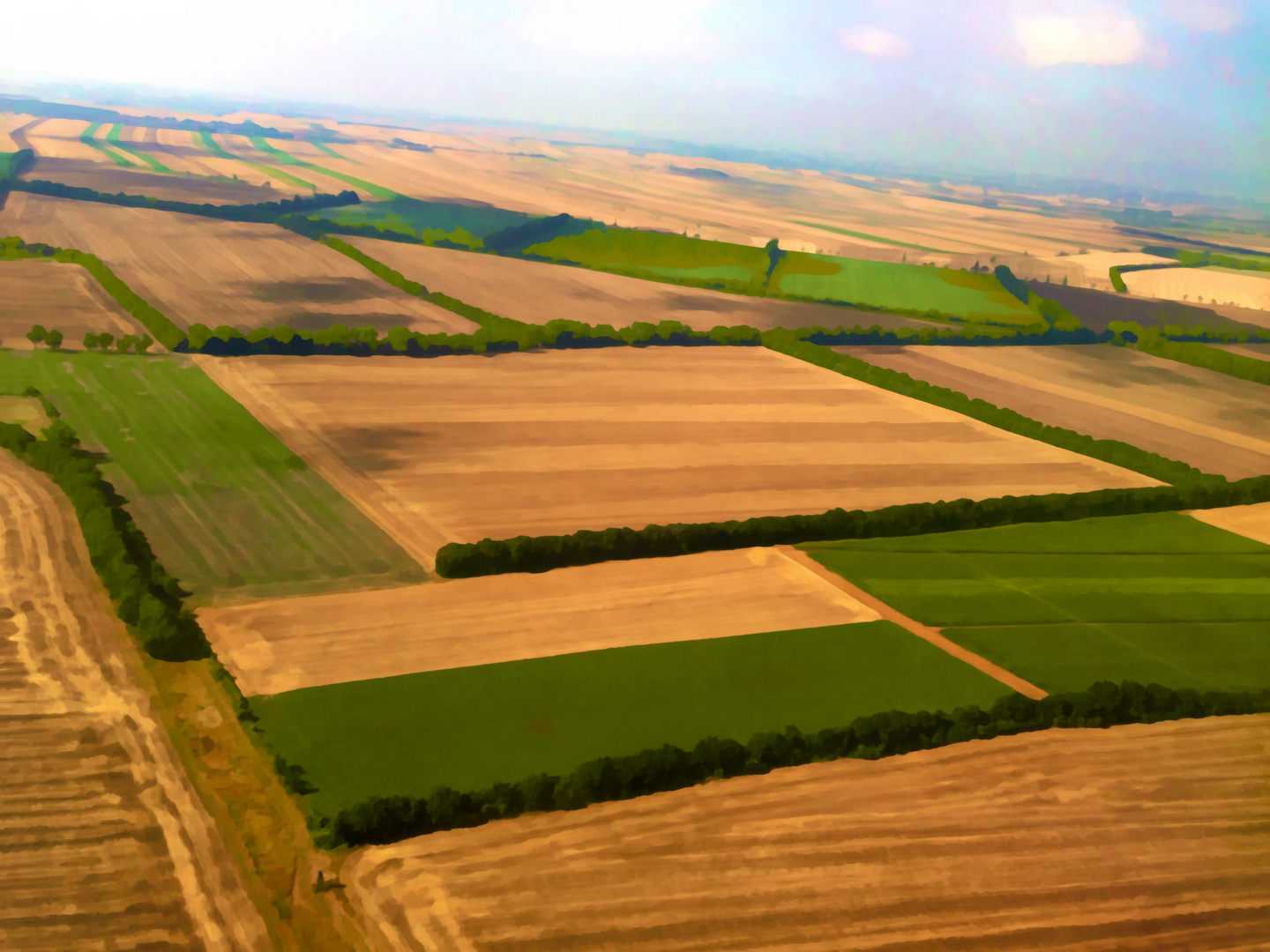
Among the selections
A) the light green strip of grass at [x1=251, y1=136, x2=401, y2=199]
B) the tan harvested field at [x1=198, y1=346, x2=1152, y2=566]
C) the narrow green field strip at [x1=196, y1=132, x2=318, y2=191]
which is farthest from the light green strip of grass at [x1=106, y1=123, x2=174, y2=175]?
the tan harvested field at [x1=198, y1=346, x2=1152, y2=566]

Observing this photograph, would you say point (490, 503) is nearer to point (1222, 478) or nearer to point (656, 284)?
point (1222, 478)

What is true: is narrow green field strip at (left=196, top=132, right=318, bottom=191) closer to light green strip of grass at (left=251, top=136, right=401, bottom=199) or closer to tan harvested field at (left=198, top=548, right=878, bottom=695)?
light green strip of grass at (left=251, top=136, right=401, bottom=199)

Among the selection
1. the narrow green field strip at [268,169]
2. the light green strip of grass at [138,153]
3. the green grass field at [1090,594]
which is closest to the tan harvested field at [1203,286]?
the green grass field at [1090,594]

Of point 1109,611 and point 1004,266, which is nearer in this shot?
point 1109,611

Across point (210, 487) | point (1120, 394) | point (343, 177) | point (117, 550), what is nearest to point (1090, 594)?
point (117, 550)

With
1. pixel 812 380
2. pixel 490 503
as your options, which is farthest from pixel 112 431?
pixel 812 380

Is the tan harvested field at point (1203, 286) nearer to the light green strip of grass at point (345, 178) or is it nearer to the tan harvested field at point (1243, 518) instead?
the tan harvested field at point (1243, 518)
